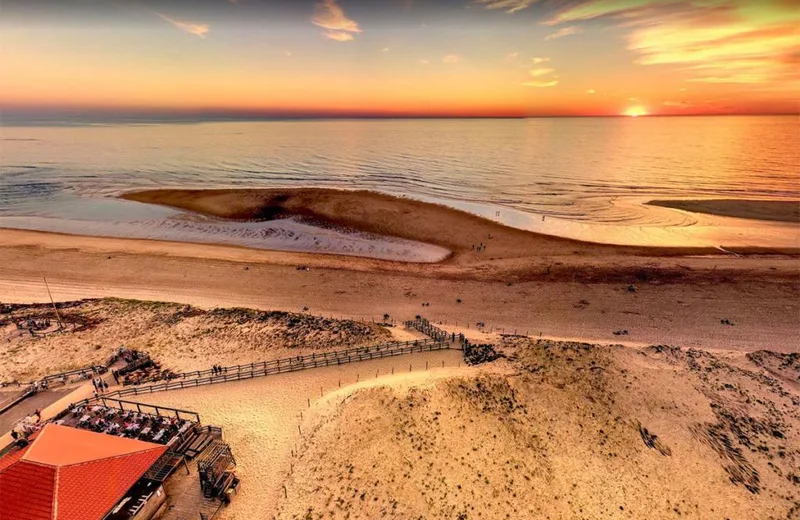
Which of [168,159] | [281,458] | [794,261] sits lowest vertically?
[281,458]

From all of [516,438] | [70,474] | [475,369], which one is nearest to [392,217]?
[475,369]

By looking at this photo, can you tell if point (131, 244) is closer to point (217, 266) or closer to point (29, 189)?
point (217, 266)

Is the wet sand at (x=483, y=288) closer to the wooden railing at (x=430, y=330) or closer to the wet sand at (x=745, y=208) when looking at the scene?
the wooden railing at (x=430, y=330)

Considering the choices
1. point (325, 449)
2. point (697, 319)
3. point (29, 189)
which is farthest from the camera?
point (29, 189)

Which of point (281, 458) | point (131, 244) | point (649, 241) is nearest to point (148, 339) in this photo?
point (281, 458)

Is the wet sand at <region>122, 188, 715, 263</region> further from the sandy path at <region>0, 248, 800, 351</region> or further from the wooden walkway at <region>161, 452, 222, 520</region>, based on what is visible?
the wooden walkway at <region>161, 452, 222, 520</region>

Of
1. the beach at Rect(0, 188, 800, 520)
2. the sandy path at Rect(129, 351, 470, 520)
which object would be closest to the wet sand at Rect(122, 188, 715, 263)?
the beach at Rect(0, 188, 800, 520)
